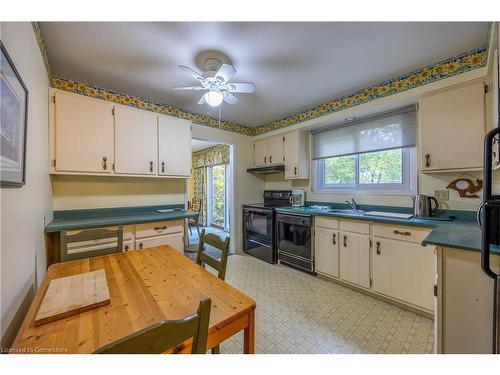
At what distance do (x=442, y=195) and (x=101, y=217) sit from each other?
12.0 ft

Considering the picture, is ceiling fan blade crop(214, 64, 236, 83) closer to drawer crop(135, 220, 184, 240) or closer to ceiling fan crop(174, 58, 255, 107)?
ceiling fan crop(174, 58, 255, 107)

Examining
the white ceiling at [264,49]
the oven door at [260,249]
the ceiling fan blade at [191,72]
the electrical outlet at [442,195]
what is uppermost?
the white ceiling at [264,49]

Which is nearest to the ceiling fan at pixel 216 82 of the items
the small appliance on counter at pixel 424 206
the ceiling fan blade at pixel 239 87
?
the ceiling fan blade at pixel 239 87

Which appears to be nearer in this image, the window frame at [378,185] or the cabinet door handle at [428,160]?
the cabinet door handle at [428,160]

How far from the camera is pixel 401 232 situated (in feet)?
6.59

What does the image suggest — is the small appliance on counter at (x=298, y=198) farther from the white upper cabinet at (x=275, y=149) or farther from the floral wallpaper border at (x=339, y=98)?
the floral wallpaper border at (x=339, y=98)

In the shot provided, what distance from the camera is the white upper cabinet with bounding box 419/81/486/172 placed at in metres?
1.79

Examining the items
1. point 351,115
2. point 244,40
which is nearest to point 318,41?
point 244,40

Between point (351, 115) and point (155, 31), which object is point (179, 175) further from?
point (351, 115)

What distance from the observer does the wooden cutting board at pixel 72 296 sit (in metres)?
0.81

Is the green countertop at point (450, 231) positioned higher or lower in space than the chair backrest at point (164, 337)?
higher

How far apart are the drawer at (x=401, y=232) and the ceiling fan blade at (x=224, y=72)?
2.05m

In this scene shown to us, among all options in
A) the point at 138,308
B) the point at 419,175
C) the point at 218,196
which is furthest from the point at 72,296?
the point at 218,196
